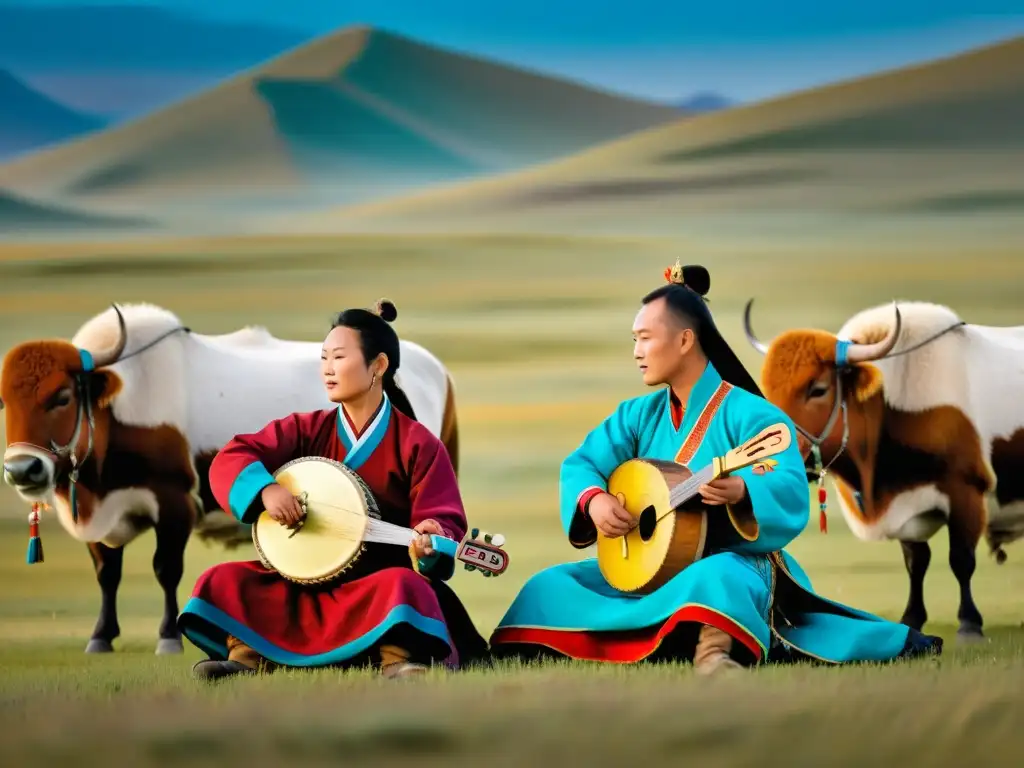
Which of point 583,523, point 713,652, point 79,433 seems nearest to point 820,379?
point 583,523

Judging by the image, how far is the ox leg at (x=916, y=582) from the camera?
7.62 meters

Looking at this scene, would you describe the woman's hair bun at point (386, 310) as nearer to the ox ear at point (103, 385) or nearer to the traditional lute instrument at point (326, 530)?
the traditional lute instrument at point (326, 530)

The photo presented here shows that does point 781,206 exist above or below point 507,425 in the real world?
above

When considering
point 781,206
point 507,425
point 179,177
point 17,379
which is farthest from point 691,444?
point 179,177

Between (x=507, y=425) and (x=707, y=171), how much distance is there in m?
6.90

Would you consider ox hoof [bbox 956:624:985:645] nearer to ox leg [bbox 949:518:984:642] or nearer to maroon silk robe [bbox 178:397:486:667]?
ox leg [bbox 949:518:984:642]

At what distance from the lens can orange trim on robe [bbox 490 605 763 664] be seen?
15.9ft

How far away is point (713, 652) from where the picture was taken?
4.81m

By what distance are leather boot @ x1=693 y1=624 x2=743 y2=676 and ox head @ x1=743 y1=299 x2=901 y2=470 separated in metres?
2.48

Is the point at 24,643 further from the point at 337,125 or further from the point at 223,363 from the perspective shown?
the point at 337,125

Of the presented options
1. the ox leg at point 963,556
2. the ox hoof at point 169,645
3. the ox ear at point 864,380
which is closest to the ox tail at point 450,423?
the ox hoof at point 169,645

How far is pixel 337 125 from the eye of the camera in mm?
19141

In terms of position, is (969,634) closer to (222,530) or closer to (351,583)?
(351,583)

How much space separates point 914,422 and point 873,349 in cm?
41
